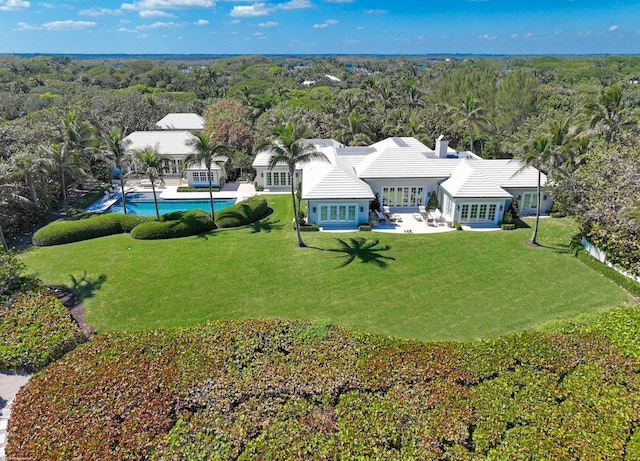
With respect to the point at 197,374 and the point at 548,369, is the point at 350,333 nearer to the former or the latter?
the point at 197,374

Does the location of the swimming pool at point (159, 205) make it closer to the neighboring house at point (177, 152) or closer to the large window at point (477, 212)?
the neighboring house at point (177, 152)

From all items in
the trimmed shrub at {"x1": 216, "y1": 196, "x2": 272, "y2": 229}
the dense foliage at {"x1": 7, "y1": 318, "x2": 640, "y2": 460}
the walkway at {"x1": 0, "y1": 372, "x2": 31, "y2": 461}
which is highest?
the dense foliage at {"x1": 7, "y1": 318, "x2": 640, "y2": 460}

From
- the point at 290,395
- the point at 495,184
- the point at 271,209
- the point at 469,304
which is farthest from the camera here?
the point at 271,209

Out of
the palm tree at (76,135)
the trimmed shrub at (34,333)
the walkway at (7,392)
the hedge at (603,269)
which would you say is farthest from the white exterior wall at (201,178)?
the hedge at (603,269)

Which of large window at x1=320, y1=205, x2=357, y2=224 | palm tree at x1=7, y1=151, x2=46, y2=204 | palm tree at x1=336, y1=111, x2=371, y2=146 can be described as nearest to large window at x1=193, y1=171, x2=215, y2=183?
palm tree at x1=7, y1=151, x2=46, y2=204

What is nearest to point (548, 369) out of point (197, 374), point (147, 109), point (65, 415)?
point (197, 374)

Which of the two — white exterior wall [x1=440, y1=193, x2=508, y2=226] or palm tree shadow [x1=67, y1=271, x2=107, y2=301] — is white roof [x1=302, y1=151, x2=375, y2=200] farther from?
palm tree shadow [x1=67, y1=271, x2=107, y2=301]
